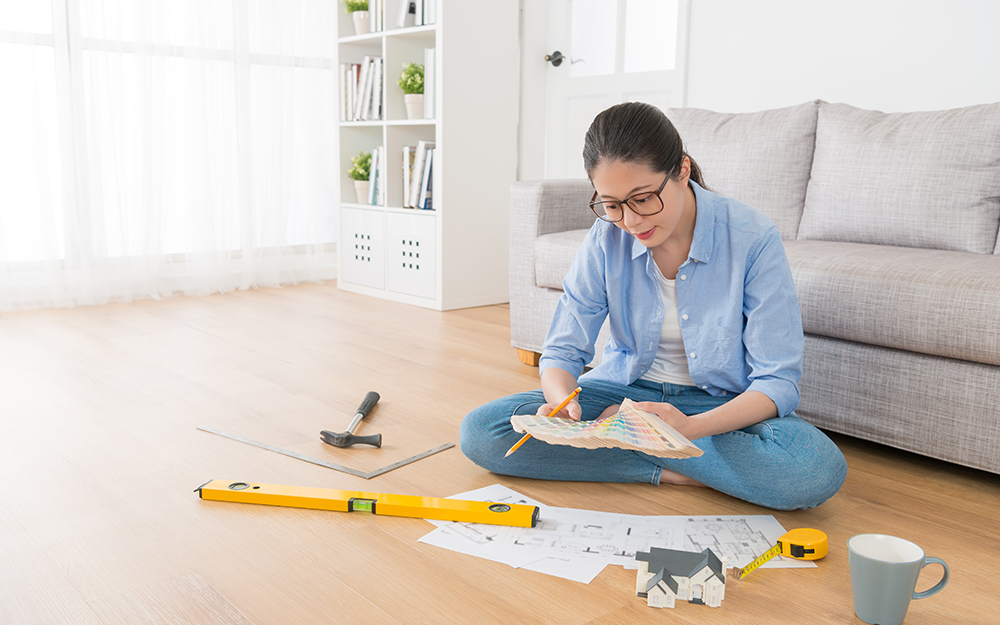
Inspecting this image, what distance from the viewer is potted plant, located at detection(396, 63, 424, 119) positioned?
11.9ft

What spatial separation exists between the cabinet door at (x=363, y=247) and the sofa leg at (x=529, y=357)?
4.52 ft

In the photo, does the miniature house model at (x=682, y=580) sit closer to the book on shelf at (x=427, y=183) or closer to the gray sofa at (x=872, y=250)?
the gray sofa at (x=872, y=250)

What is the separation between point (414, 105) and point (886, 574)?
118 inches

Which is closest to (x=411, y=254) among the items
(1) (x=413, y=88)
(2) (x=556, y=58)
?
(1) (x=413, y=88)

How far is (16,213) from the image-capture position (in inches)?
135

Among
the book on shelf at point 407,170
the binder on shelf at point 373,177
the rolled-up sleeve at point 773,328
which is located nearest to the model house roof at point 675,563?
the rolled-up sleeve at point 773,328

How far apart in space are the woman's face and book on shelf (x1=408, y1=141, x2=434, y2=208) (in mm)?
2339

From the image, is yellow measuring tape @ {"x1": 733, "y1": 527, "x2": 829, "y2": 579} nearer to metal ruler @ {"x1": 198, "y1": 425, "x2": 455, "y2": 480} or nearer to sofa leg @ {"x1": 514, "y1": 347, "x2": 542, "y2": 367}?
metal ruler @ {"x1": 198, "y1": 425, "x2": 455, "y2": 480}

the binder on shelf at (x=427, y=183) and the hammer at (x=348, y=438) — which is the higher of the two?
the binder on shelf at (x=427, y=183)

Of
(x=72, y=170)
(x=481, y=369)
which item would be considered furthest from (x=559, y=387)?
(x=72, y=170)

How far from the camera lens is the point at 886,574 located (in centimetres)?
107

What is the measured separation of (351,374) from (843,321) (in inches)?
54.6

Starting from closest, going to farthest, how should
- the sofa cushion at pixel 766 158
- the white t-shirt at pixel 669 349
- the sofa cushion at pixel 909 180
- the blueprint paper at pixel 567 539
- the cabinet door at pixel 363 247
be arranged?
the blueprint paper at pixel 567 539 → the white t-shirt at pixel 669 349 → the sofa cushion at pixel 909 180 → the sofa cushion at pixel 766 158 → the cabinet door at pixel 363 247

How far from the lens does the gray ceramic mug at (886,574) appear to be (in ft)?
3.51
